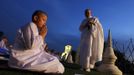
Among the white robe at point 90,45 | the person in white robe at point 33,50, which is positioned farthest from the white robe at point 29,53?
the white robe at point 90,45

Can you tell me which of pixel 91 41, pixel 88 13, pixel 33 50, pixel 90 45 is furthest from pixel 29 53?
pixel 91 41

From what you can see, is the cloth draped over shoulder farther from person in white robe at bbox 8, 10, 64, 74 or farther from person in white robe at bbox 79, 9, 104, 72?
person in white robe at bbox 8, 10, 64, 74

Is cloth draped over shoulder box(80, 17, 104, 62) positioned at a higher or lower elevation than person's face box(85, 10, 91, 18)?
lower

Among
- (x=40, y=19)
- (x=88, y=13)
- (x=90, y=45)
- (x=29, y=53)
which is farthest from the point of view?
(x=90, y=45)

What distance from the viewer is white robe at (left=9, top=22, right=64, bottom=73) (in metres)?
10.7

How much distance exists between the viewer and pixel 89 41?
53.9 ft

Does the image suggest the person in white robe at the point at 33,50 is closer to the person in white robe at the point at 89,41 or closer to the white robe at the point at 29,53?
the white robe at the point at 29,53

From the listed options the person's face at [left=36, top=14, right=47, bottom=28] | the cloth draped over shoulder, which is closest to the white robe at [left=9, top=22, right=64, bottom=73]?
the person's face at [left=36, top=14, right=47, bottom=28]

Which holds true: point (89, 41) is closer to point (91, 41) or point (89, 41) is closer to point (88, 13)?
point (91, 41)

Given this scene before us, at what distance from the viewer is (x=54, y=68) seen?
36.2 feet

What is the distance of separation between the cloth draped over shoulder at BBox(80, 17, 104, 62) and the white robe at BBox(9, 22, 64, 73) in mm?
5208

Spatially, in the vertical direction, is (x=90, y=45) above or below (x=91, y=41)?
below

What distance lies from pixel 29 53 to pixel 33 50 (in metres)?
0.13

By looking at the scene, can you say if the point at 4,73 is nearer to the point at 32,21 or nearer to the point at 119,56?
the point at 32,21
